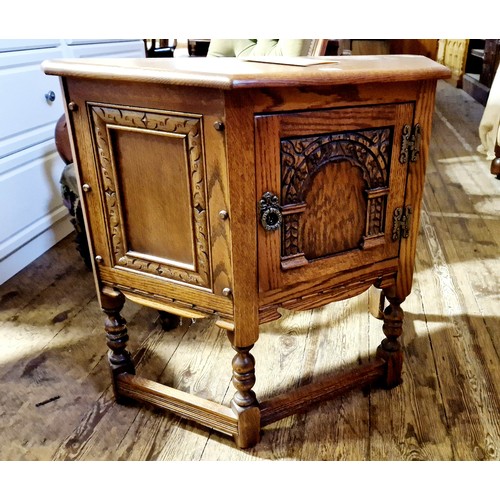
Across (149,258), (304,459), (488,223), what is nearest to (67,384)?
(149,258)

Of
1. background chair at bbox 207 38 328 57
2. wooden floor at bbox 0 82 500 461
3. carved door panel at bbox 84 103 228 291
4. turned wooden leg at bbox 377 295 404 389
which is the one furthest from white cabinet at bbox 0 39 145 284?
turned wooden leg at bbox 377 295 404 389

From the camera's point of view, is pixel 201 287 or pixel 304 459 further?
pixel 304 459

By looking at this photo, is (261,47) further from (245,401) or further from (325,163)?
(245,401)

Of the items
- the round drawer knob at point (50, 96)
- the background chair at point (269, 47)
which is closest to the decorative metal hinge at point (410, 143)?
the background chair at point (269, 47)

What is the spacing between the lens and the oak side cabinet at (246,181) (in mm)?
789

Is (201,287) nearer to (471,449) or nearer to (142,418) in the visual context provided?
(142,418)

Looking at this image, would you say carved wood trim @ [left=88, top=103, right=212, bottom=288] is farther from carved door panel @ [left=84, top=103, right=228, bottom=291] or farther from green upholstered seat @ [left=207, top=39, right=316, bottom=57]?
green upholstered seat @ [left=207, top=39, right=316, bottom=57]

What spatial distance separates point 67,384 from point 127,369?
0.63ft

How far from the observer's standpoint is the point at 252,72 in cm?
75

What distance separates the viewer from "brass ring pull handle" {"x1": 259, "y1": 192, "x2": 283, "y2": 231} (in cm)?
84

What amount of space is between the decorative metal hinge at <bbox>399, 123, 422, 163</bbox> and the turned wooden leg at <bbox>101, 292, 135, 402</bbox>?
62cm

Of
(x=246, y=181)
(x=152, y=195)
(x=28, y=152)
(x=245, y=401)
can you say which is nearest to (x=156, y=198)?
(x=152, y=195)

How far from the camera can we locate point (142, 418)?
113 cm
